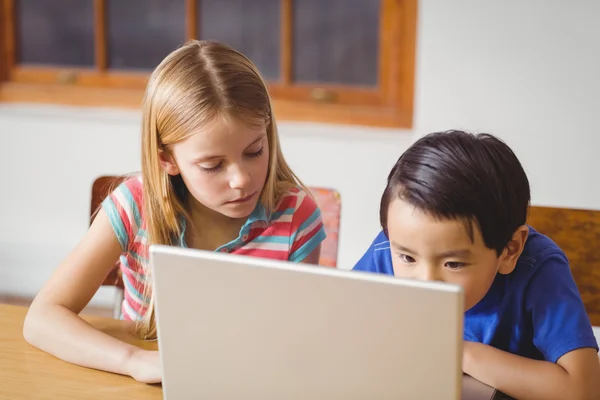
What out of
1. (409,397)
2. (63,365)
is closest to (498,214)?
(409,397)

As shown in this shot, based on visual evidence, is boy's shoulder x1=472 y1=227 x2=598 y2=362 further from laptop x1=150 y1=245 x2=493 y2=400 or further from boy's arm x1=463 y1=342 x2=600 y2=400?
laptop x1=150 y1=245 x2=493 y2=400

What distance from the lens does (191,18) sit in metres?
2.86

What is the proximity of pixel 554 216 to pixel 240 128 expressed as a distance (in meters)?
0.53

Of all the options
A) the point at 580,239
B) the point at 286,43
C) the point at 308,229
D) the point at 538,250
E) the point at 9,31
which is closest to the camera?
the point at 538,250

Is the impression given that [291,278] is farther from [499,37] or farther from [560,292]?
[499,37]

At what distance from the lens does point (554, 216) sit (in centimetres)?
137

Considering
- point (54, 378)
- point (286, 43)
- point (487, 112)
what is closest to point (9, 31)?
point (286, 43)

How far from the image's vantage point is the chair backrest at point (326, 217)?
1.54 meters

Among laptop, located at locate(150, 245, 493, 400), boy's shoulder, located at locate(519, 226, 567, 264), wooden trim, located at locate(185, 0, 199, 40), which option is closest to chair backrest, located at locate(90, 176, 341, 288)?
boy's shoulder, located at locate(519, 226, 567, 264)

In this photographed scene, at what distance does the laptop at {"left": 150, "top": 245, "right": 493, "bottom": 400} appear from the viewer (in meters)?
0.75

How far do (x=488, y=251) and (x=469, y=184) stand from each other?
90mm

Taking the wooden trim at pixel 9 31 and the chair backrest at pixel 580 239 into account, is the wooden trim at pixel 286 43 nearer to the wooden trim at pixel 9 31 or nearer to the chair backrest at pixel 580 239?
A: the wooden trim at pixel 9 31

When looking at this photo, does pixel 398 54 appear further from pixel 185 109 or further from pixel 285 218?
pixel 185 109

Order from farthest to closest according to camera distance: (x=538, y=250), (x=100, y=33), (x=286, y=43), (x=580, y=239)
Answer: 1. (x=100, y=33)
2. (x=286, y=43)
3. (x=580, y=239)
4. (x=538, y=250)
